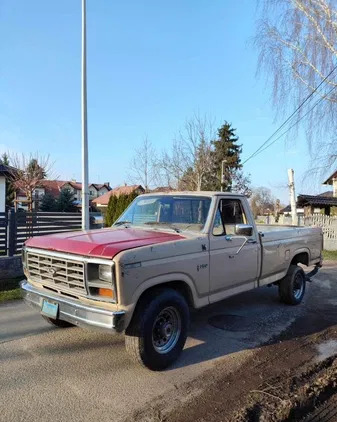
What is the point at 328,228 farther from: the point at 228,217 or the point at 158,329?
the point at 158,329

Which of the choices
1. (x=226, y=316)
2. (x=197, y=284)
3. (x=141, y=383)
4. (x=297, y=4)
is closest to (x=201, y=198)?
(x=197, y=284)

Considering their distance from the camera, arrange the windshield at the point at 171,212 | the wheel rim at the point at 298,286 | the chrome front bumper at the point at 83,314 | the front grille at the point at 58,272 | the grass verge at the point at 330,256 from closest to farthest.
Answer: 1. the chrome front bumper at the point at 83,314
2. the front grille at the point at 58,272
3. the windshield at the point at 171,212
4. the wheel rim at the point at 298,286
5. the grass verge at the point at 330,256

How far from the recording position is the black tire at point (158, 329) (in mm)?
3846

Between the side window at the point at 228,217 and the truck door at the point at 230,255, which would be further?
the side window at the point at 228,217

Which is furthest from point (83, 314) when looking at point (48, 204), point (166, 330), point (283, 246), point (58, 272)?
point (48, 204)

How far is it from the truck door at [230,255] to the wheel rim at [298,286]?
5.75 feet

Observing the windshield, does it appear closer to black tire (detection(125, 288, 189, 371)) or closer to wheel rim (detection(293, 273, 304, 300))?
black tire (detection(125, 288, 189, 371))

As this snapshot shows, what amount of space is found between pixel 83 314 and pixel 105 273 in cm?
50

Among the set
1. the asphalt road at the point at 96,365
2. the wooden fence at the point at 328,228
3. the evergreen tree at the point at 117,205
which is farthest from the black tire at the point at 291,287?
the evergreen tree at the point at 117,205

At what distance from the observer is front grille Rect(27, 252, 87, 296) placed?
3.96m

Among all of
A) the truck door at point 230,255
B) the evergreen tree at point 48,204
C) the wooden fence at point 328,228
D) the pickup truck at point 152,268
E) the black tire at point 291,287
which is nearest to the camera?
the pickup truck at point 152,268

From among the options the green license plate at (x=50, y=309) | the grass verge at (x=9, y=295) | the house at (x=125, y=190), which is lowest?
the grass verge at (x=9, y=295)

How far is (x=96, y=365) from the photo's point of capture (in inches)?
164

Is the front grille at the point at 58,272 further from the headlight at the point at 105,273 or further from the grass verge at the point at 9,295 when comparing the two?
the grass verge at the point at 9,295
